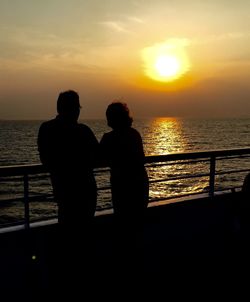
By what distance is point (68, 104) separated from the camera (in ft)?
11.1

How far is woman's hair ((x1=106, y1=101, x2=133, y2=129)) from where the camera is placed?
3.63 m

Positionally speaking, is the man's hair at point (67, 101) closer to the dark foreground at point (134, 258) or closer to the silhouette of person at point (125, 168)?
the silhouette of person at point (125, 168)

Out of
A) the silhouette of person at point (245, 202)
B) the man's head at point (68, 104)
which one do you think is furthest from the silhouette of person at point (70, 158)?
the silhouette of person at point (245, 202)

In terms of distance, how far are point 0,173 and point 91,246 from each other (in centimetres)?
107

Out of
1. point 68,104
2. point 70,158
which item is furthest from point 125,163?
point 68,104

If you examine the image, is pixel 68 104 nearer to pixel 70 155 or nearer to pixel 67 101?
pixel 67 101

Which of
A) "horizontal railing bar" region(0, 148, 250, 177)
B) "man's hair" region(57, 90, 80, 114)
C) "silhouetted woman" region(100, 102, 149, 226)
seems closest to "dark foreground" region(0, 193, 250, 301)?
"silhouetted woman" region(100, 102, 149, 226)

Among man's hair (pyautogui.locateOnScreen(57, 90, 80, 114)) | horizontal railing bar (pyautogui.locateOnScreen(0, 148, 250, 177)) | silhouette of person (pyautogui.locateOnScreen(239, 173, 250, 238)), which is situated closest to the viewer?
man's hair (pyautogui.locateOnScreen(57, 90, 80, 114))

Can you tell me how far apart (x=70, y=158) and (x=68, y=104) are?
1.45 feet

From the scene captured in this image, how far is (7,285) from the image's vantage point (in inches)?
143

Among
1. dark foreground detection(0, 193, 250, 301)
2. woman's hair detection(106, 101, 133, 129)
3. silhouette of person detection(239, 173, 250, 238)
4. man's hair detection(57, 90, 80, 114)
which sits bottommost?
dark foreground detection(0, 193, 250, 301)

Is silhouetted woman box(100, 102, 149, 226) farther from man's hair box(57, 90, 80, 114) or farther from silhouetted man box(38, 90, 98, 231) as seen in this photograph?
man's hair box(57, 90, 80, 114)

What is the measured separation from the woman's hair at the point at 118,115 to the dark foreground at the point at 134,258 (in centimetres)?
102

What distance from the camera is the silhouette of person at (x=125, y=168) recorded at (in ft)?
12.0
